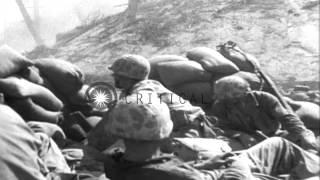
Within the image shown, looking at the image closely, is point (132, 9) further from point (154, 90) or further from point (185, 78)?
point (154, 90)

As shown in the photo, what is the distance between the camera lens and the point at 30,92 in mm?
4137

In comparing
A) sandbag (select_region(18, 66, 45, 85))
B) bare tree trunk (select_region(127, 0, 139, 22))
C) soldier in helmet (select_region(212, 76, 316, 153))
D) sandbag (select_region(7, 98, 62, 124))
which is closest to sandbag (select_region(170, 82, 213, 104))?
soldier in helmet (select_region(212, 76, 316, 153))

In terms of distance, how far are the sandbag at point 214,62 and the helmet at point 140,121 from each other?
2124mm

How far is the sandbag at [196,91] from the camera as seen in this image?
5145 millimetres

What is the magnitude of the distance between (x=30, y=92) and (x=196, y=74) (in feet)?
5.41

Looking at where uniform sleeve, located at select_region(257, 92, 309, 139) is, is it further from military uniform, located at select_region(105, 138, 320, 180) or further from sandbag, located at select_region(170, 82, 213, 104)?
sandbag, located at select_region(170, 82, 213, 104)

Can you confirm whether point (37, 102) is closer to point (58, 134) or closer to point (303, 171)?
point (58, 134)

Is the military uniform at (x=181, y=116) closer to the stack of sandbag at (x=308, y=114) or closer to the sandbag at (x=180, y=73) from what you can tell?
the sandbag at (x=180, y=73)

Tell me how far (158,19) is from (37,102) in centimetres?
756

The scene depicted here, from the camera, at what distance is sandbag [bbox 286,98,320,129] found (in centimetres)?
485

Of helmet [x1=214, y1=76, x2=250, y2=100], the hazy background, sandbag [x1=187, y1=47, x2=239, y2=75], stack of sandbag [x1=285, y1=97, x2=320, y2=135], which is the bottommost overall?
the hazy background

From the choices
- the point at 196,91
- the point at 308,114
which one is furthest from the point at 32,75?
the point at 308,114

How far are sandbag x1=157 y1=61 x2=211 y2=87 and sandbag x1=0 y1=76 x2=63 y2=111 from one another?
1.13 metres

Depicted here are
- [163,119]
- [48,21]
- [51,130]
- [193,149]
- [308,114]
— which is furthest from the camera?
[48,21]
